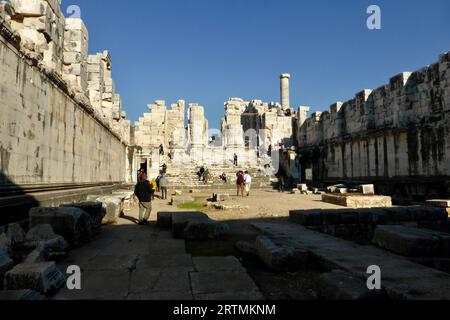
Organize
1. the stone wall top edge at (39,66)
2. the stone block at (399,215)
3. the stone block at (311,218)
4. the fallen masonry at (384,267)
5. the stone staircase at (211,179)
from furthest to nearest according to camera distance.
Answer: the stone staircase at (211,179), the stone block at (399,215), the stone block at (311,218), the stone wall top edge at (39,66), the fallen masonry at (384,267)

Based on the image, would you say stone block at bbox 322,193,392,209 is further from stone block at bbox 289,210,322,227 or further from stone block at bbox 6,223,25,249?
stone block at bbox 6,223,25,249

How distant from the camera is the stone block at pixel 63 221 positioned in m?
4.79

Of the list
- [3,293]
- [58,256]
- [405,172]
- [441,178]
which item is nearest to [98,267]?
[58,256]

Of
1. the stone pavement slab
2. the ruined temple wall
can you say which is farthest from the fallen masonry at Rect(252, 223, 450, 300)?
the ruined temple wall

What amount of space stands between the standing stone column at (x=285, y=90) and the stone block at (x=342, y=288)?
148 ft

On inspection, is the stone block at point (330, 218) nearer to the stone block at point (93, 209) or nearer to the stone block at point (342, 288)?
the stone block at point (342, 288)

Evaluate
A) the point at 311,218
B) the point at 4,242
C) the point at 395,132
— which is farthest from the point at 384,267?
the point at 395,132

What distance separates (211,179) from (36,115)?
21971mm

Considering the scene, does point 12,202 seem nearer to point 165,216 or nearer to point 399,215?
point 165,216

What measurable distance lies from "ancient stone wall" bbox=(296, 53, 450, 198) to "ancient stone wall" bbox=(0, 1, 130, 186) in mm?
13812

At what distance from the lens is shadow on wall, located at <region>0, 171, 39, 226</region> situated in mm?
4535

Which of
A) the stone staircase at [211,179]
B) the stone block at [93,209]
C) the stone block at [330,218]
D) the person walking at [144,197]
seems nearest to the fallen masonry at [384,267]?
the stone block at [330,218]
